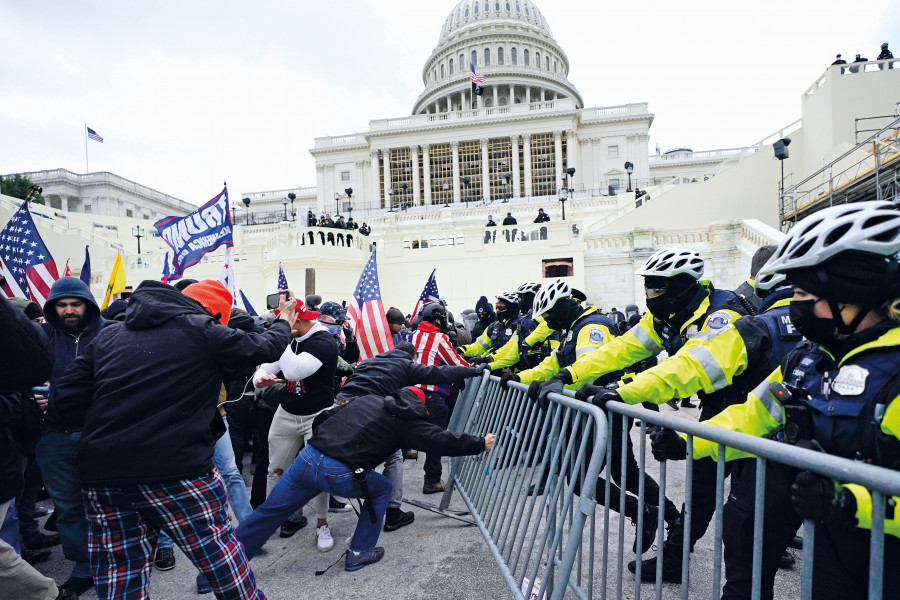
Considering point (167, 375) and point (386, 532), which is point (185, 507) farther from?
point (386, 532)

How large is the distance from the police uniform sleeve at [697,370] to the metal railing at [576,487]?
0.21 metres

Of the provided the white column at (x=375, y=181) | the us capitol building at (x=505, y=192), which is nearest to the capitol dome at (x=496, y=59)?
the us capitol building at (x=505, y=192)

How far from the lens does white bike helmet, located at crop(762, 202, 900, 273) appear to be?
5.55ft

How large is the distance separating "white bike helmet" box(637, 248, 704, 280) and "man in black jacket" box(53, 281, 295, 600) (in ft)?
7.87

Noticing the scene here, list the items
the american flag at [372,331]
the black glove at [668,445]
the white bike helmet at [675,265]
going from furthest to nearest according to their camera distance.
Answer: the american flag at [372,331] → the white bike helmet at [675,265] → the black glove at [668,445]

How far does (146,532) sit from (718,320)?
301 cm

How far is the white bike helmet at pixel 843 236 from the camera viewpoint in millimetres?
1691

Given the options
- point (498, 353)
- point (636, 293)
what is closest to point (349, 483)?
point (498, 353)

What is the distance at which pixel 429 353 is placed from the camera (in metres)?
5.61

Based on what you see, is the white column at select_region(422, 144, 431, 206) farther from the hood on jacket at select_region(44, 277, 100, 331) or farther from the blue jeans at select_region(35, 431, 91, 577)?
the blue jeans at select_region(35, 431, 91, 577)

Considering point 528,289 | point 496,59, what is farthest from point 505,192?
point 528,289

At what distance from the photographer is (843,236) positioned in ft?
5.73

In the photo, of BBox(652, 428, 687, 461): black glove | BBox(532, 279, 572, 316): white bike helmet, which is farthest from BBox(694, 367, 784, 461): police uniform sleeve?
BBox(532, 279, 572, 316): white bike helmet

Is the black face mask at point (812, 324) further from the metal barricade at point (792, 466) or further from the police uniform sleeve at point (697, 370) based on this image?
the police uniform sleeve at point (697, 370)
